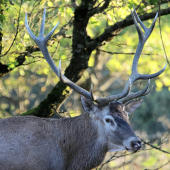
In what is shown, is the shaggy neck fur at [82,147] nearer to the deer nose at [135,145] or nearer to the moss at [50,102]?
the deer nose at [135,145]

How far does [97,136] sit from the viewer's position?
4098 millimetres

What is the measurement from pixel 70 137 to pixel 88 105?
53cm

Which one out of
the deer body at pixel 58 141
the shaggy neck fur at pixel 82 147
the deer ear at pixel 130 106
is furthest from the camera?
the deer ear at pixel 130 106

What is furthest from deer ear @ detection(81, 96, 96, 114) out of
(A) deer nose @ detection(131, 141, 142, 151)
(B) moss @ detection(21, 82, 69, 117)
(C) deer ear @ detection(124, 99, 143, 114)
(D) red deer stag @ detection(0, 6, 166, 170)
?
(B) moss @ detection(21, 82, 69, 117)

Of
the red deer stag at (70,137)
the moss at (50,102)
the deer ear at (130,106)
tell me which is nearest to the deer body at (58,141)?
the red deer stag at (70,137)

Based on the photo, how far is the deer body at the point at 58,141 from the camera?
3649 millimetres

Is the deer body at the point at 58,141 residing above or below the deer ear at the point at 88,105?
below

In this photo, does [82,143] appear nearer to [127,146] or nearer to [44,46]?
[127,146]

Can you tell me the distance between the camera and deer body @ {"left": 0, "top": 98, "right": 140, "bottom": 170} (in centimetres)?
365

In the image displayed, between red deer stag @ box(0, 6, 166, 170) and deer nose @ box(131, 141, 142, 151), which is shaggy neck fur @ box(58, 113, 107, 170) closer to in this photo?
red deer stag @ box(0, 6, 166, 170)

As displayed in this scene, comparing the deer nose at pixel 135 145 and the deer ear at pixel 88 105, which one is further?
the deer ear at pixel 88 105

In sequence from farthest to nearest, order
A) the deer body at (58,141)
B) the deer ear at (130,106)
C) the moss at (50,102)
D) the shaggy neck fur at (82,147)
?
the moss at (50,102), the deer ear at (130,106), the shaggy neck fur at (82,147), the deer body at (58,141)

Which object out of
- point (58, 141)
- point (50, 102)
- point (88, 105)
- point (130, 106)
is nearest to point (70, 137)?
point (58, 141)

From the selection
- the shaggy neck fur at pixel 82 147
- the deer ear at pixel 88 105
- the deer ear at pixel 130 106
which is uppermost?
the deer ear at pixel 88 105
